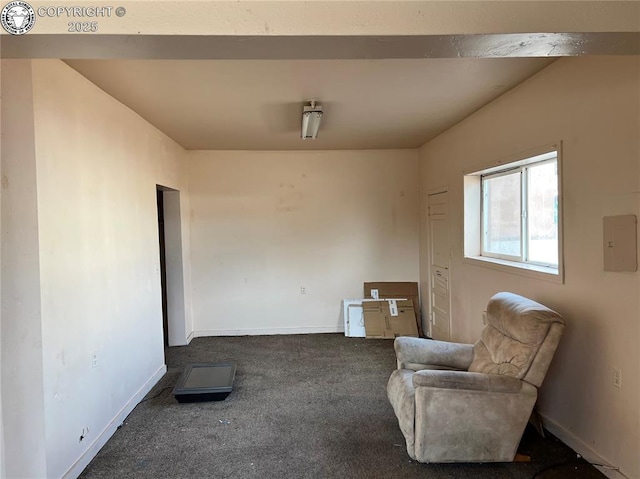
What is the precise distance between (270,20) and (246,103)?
1753 mm

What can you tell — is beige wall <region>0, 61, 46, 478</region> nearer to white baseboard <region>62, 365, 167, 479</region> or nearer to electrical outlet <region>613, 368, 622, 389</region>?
white baseboard <region>62, 365, 167, 479</region>

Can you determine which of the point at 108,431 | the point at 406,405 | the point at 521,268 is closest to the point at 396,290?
the point at 521,268

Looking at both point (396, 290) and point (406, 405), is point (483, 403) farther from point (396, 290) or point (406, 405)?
point (396, 290)

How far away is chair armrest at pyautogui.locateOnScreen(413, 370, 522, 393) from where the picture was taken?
198cm

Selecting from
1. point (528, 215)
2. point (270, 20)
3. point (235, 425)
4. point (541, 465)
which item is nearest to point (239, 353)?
point (235, 425)

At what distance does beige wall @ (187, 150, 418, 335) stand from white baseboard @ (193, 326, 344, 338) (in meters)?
0.01

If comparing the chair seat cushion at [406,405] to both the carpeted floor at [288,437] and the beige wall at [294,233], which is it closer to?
the carpeted floor at [288,437]

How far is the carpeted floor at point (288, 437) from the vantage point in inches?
82.0

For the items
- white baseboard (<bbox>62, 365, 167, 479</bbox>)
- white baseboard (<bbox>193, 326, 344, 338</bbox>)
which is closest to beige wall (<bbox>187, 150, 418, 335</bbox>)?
white baseboard (<bbox>193, 326, 344, 338</bbox>)

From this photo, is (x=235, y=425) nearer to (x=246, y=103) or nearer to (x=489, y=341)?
(x=489, y=341)

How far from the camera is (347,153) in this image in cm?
484

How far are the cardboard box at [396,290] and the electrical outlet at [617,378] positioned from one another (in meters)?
2.94

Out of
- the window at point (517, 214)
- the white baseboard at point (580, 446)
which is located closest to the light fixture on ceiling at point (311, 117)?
the window at point (517, 214)

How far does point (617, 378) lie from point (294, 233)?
3.63 meters
